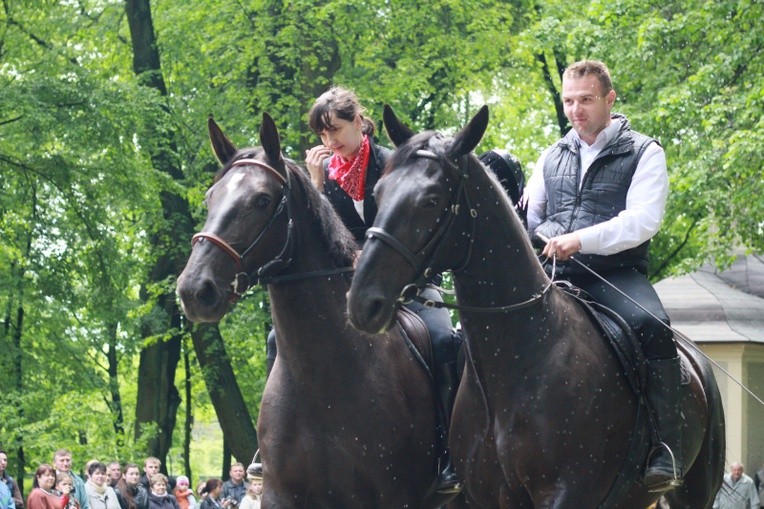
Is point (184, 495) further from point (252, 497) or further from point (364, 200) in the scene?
point (364, 200)

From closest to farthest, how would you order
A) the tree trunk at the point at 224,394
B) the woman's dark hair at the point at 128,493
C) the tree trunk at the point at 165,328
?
the woman's dark hair at the point at 128,493
the tree trunk at the point at 224,394
the tree trunk at the point at 165,328

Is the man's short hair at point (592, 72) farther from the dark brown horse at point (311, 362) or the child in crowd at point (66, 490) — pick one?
the child in crowd at point (66, 490)

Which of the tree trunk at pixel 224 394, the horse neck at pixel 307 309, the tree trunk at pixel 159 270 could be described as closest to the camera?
the horse neck at pixel 307 309

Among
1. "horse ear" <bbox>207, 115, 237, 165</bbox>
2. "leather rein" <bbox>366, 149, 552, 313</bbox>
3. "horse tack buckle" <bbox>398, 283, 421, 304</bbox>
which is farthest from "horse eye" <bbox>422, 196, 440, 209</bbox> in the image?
"horse ear" <bbox>207, 115, 237, 165</bbox>

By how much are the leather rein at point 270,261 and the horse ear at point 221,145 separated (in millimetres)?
265

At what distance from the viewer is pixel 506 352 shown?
23.2 ft

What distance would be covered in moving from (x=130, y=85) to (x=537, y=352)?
20.1 meters

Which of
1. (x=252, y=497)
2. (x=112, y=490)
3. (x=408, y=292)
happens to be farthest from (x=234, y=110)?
(x=408, y=292)

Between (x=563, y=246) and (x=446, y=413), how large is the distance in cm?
164

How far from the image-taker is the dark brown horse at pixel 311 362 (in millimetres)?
7754

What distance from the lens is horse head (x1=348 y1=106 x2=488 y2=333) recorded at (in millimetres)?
6324

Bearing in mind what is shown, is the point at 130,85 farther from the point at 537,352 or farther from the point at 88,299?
the point at 537,352

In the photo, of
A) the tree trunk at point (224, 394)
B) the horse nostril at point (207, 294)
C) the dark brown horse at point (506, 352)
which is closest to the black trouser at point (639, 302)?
the dark brown horse at point (506, 352)

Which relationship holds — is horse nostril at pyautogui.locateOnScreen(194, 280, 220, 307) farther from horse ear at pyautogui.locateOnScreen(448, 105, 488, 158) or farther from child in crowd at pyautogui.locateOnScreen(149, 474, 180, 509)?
child in crowd at pyautogui.locateOnScreen(149, 474, 180, 509)
